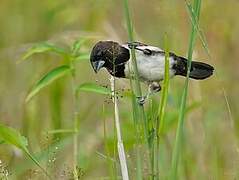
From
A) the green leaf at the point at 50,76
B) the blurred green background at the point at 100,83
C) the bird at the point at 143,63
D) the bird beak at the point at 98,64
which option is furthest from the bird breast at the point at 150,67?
the blurred green background at the point at 100,83

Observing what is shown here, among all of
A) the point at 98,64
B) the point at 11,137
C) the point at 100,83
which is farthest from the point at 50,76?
the point at 100,83

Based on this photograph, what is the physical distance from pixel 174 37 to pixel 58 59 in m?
0.75

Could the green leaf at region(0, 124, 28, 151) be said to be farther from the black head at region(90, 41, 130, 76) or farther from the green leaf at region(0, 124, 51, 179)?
the black head at region(90, 41, 130, 76)

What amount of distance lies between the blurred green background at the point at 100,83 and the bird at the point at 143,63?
19.8 inches

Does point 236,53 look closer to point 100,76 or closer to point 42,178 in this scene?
point 100,76

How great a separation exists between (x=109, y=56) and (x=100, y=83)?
1121 mm

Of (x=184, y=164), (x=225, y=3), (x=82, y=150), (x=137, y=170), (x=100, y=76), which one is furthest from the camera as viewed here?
(x=225, y=3)

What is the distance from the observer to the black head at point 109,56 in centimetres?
318

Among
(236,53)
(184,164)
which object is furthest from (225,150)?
(236,53)

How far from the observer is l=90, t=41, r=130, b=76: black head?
3184 mm

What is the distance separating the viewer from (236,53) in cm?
570

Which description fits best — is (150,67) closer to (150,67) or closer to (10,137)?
(150,67)

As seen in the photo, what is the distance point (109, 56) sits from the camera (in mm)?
3266

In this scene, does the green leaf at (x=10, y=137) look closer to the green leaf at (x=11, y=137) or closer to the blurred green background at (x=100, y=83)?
the green leaf at (x=11, y=137)
